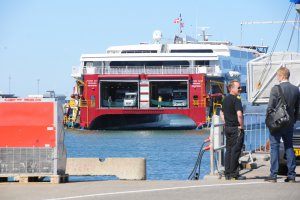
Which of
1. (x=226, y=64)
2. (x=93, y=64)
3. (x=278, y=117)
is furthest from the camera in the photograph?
(x=226, y=64)

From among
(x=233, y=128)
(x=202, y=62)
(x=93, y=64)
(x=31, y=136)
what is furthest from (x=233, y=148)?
(x=93, y=64)

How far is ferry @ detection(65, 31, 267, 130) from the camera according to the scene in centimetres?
6006

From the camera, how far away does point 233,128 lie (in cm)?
1339

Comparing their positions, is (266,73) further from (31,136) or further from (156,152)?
(156,152)

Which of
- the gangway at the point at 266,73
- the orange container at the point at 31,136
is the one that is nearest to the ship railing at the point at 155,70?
the gangway at the point at 266,73

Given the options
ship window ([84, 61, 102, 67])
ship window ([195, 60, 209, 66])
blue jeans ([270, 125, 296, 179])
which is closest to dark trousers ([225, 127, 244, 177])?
blue jeans ([270, 125, 296, 179])

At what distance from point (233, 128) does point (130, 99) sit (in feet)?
155

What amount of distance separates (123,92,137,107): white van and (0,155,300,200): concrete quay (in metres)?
46.3

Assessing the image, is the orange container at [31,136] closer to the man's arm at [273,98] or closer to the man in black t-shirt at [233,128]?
the man in black t-shirt at [233,128]

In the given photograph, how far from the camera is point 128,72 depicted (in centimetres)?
6109

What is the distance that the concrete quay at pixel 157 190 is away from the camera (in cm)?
1114

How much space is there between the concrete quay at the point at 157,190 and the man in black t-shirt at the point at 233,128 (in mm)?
235

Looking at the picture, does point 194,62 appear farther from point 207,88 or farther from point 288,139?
point 288,139

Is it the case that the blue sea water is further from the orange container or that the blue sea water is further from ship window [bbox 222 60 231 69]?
ship window [bbox 222 60 231 69]
